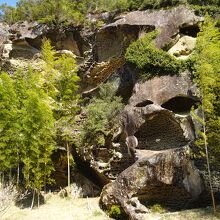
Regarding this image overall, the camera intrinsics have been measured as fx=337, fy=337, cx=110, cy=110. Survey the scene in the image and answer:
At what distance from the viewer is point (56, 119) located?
1812 cm

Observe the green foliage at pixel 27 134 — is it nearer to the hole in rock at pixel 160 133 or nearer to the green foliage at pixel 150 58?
the hole in rock at pixel 160 133

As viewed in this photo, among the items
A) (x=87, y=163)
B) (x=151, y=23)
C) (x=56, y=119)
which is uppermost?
(x=151, y=23)

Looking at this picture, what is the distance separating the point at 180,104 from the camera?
17.9 metres

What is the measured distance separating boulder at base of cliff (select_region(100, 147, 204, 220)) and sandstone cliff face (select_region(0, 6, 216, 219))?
37mm

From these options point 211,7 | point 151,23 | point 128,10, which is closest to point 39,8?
point 128,10

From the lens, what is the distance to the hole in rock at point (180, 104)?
1734 centimetres

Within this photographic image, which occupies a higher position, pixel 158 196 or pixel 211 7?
pixel 211 7

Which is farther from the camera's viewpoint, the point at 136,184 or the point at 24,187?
the point at 24,187

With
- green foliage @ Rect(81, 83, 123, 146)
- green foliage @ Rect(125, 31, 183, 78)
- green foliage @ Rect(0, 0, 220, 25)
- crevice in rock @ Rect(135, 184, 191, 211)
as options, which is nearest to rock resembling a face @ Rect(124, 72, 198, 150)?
green foliage @ Rect(125, 31, 183, 78)

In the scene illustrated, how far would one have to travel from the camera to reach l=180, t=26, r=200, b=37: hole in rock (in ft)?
66.4

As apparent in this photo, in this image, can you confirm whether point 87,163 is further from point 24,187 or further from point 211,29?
point 211,29

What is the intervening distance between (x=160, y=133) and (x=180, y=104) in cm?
245

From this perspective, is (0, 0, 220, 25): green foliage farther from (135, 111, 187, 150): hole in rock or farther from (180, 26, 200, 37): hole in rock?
(135, 111, 187, 150): hole in rock

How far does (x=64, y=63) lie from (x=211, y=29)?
7.87 m
